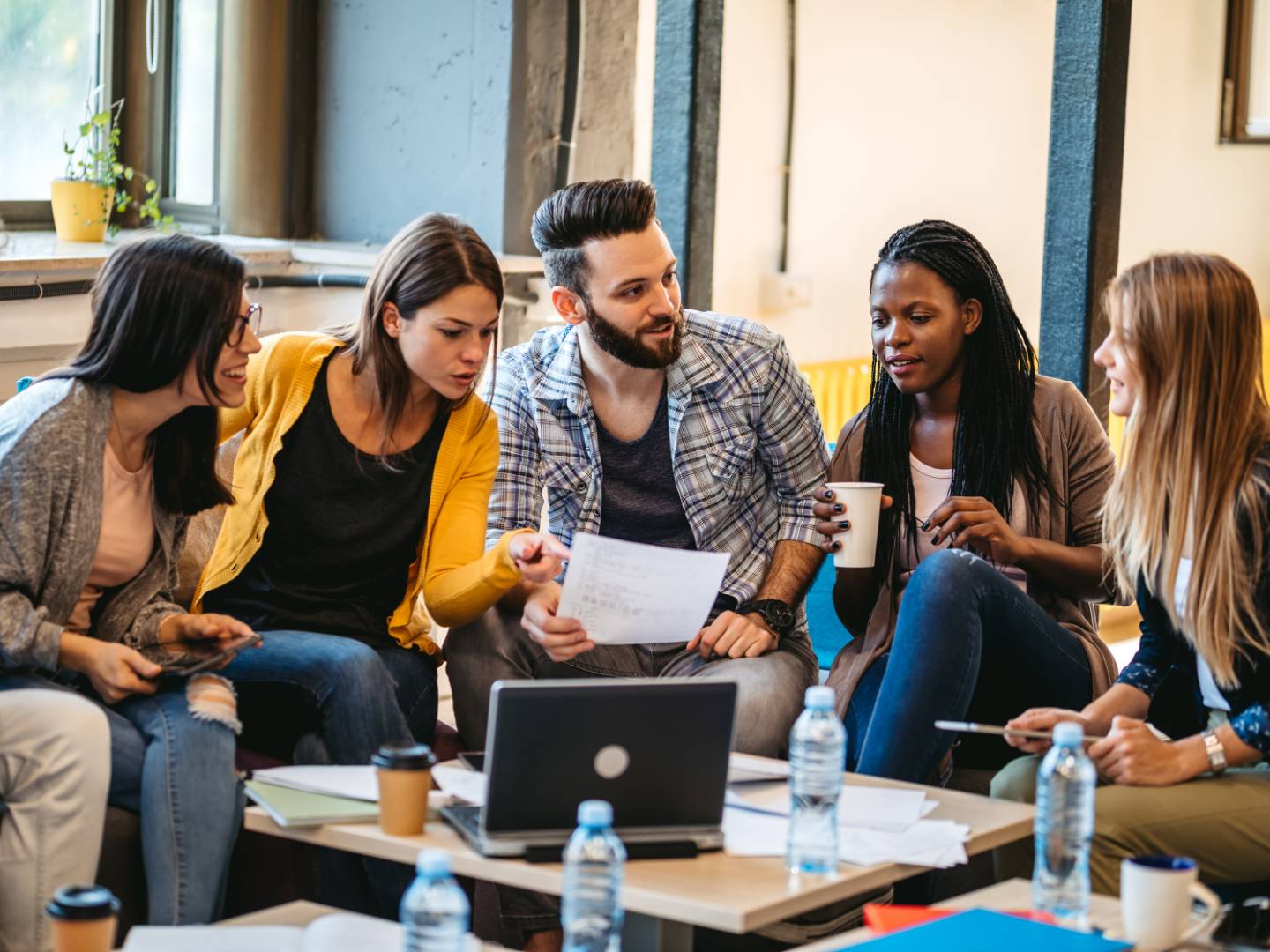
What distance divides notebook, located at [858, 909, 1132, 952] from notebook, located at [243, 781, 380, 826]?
637 millimetres

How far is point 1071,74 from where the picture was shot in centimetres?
306

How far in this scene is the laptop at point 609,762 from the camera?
1729 millimetres

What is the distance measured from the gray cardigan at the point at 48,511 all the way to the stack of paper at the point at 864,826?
940 mm

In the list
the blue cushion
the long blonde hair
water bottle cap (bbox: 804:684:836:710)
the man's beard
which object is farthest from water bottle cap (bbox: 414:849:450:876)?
the blue cushion

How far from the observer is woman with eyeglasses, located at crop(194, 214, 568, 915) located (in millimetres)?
2576

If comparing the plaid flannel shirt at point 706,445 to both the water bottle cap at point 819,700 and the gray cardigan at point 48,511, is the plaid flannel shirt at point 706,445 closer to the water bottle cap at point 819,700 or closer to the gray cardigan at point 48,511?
the gray cardigan at point 48,511

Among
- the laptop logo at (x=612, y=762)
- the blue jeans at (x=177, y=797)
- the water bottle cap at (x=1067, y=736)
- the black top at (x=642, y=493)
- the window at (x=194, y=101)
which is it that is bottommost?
the blue jeans at (x=177, y=797)

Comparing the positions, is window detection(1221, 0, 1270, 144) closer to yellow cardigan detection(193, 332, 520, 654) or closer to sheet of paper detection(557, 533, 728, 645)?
yellow cardigan detection(193, 332, 520, 654)

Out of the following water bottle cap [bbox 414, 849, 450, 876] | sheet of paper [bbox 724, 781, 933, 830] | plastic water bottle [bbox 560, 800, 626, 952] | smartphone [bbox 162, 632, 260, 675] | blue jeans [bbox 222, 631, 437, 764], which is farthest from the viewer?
blue jeans [bbox 222, 631, 437, 764]

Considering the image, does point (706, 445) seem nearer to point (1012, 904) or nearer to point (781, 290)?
point (1012, 904)

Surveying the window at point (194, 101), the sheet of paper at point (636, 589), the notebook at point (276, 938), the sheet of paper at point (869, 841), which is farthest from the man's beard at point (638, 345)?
the window at point (194, 101)

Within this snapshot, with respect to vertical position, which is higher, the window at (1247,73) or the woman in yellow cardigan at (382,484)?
the window at (1247,73)

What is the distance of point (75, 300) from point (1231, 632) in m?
2.46

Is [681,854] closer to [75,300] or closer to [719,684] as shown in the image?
[719,684]
